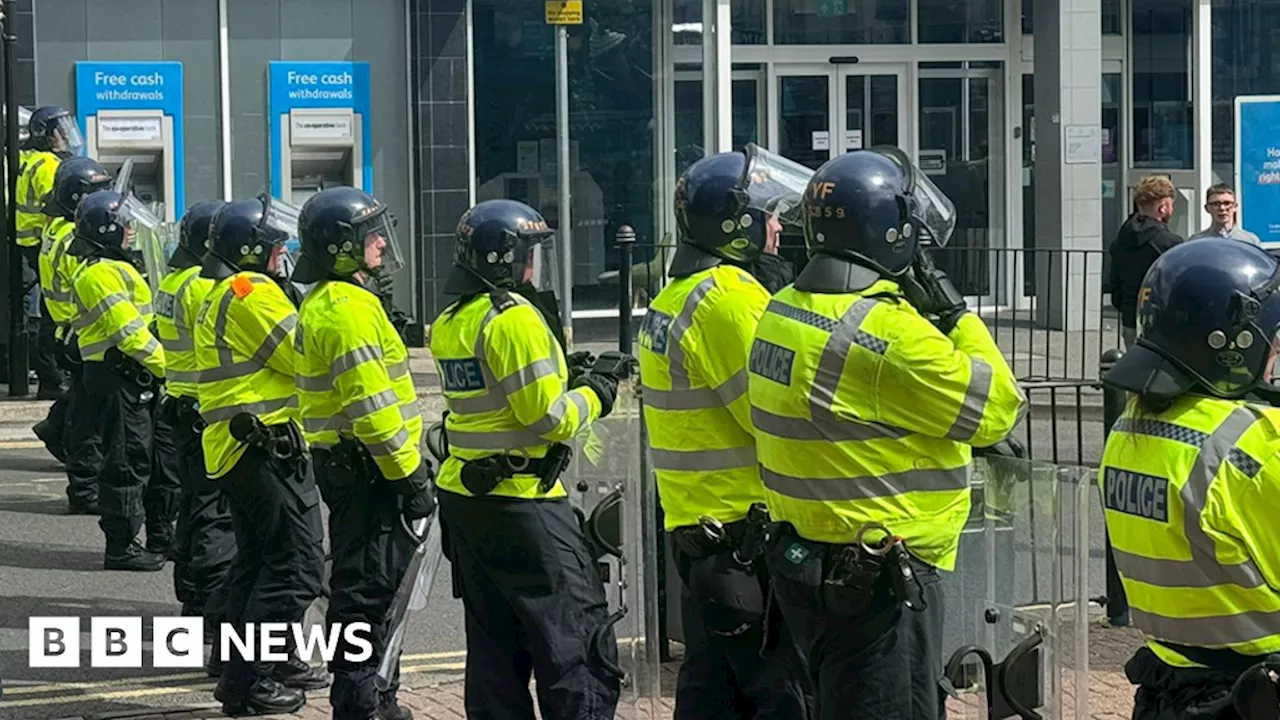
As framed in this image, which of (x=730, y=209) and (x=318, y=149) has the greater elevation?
(x=318, y=149)

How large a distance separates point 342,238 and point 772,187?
1918 millimetres

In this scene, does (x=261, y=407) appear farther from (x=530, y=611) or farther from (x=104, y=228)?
(x=104, y=228)

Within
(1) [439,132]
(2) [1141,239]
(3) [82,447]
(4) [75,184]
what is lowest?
(3) [82,447]

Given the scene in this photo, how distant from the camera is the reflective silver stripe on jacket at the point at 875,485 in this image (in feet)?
17.0

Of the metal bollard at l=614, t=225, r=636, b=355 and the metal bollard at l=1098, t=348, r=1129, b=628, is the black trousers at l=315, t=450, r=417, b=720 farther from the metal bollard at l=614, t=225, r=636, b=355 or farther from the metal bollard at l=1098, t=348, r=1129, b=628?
the metal bollard at l=614, t=225, r=636, b=355

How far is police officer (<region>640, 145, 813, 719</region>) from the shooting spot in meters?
5.97

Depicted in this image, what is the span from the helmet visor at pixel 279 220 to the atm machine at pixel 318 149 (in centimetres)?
929

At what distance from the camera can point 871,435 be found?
16.9 feet

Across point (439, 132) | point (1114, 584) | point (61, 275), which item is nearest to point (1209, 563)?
point (1114, 584)

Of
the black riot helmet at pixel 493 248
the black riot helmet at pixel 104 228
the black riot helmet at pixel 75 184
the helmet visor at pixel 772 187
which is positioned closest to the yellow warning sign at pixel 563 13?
the black riot helmet at pixel 75 184

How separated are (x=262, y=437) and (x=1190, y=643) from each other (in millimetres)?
4526

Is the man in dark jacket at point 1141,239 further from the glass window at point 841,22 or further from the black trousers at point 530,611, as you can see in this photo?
the black trousers at point 530,611

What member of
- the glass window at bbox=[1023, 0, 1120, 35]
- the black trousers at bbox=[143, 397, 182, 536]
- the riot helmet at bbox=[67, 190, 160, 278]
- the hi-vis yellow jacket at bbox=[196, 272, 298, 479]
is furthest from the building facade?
the hi-vis yellow jacket at bbox=[196, 272, 298, 479]

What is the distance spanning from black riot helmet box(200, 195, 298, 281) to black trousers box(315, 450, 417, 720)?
142 centimetres
